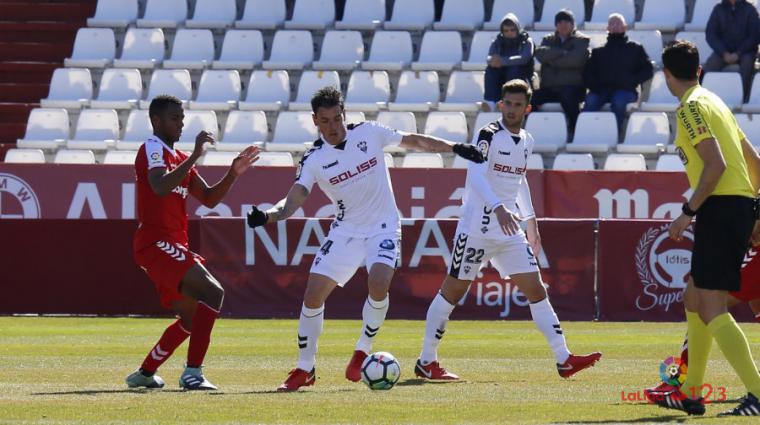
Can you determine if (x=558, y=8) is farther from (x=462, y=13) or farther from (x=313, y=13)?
(x=313, y=13)

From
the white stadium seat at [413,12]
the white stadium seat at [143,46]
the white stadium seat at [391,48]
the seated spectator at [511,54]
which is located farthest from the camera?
the white stadium seat at [413,12]

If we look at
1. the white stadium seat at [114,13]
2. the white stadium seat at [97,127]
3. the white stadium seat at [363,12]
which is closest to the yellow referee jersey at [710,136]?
the white stadium seat at [97,127]

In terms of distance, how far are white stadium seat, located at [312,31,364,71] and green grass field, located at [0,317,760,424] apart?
781 cm

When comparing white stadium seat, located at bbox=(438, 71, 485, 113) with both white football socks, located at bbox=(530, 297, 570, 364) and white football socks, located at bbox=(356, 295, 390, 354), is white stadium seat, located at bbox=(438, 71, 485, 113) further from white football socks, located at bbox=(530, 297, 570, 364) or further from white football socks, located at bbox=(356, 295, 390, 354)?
white football socks, located at bbox=(356, 295, 390, 354)

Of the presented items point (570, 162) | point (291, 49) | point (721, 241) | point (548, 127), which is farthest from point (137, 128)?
point (721, 241)

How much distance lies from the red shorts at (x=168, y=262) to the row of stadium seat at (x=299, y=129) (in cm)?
1227

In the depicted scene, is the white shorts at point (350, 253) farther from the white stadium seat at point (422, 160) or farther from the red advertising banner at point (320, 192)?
the white stadium seat at point (422, 160)

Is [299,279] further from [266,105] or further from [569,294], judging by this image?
[266,105]

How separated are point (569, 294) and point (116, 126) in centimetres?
880

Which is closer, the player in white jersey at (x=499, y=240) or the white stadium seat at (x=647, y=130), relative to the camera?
the player in white jersey at (x=499, y=240)

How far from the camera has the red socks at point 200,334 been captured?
1101cm

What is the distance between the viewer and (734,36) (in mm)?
→ 23500

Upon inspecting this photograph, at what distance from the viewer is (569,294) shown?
19.4m

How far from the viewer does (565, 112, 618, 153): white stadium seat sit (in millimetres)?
22891
